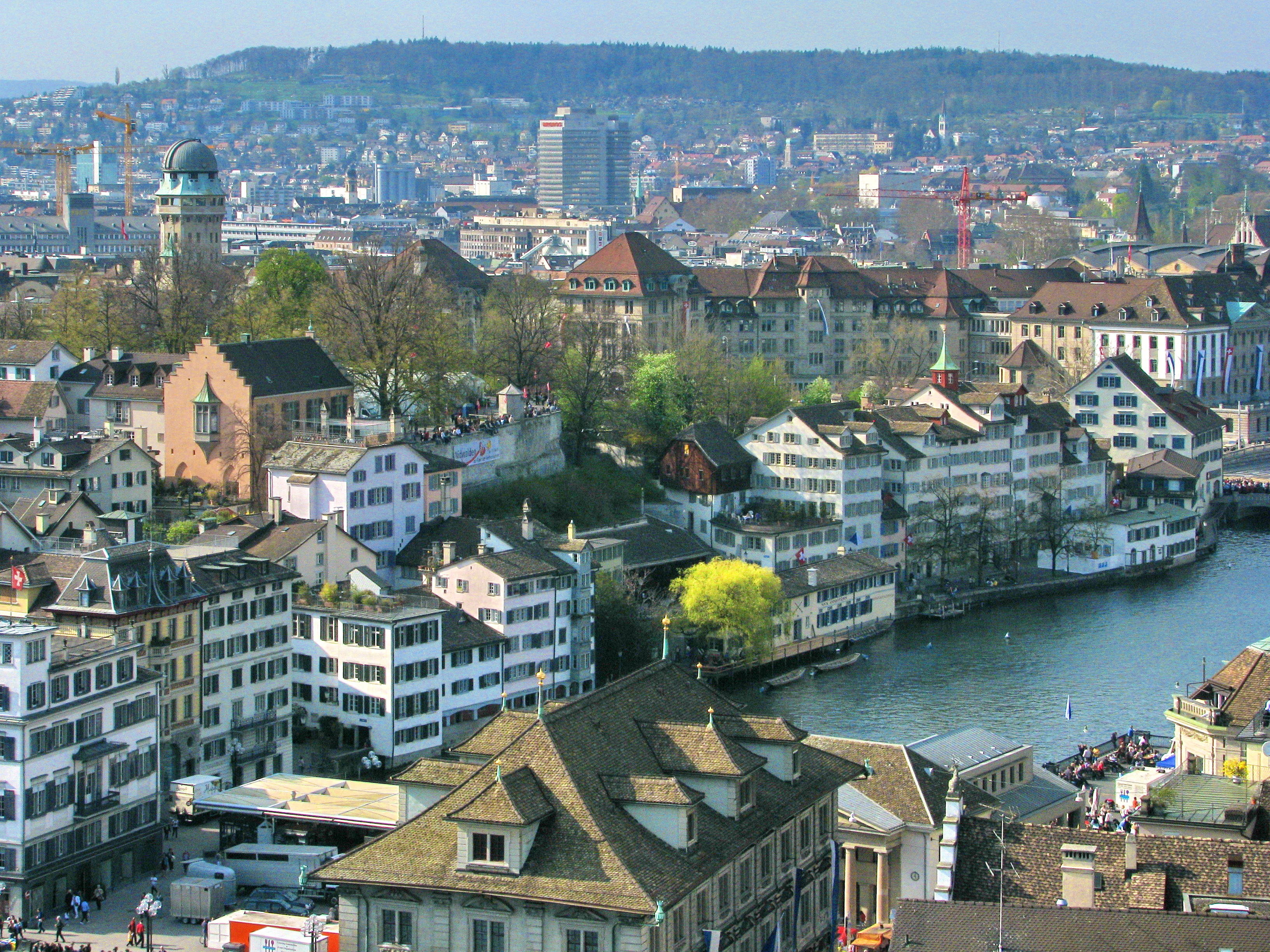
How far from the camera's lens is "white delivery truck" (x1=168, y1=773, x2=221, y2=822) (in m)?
57.6

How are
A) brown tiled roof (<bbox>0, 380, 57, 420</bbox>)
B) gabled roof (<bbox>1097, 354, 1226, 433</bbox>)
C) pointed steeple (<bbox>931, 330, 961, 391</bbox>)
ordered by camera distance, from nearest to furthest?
1. brown tiled roof (<bbox>0, 380, 57, 420</bbox>)
2. pointed steeple (<bbox>931, 330, 961, 391</bbox>)
3. gabled roof (<bbox>1097, 354, 1226, 433</bbox>)

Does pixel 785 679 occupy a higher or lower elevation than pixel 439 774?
lower

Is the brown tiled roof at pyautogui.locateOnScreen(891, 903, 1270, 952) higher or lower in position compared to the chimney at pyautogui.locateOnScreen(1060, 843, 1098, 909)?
higher

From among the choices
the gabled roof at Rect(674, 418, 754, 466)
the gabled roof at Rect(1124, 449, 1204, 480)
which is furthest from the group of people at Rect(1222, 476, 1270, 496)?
the gabled roof at Rect(674, 418, 754, 466)

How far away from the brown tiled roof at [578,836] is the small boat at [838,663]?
37.6 meters

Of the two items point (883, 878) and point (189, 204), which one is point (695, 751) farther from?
point (189, 204)

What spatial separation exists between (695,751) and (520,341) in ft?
197

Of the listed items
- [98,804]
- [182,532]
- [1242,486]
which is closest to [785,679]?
[182,532]

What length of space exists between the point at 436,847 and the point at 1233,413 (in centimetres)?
10141

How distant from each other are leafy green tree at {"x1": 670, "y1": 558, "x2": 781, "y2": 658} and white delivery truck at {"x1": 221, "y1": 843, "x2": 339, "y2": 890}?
1079 inches

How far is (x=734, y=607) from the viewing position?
79062mm

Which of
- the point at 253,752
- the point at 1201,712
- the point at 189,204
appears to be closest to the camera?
the point at 1201,712

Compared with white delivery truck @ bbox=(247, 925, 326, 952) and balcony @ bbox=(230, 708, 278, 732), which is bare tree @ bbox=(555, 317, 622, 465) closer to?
→ balcony @ bbox=(230, 708, 278, 732)

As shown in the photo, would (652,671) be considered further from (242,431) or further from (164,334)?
(164,334)
